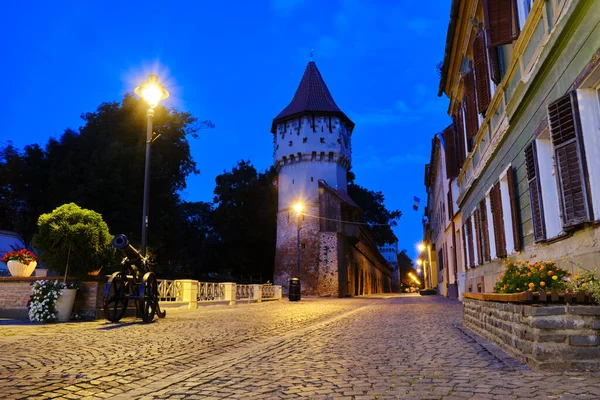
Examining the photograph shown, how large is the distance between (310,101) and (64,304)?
37.5 m

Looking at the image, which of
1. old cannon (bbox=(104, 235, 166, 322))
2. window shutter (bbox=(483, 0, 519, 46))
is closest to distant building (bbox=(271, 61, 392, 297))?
old cannon (bbox=(104, 235, 166, 322))

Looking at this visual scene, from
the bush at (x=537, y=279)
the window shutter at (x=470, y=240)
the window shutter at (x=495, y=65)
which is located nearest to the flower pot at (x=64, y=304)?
the bush at (x=537, y=279)

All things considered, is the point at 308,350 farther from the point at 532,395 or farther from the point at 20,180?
the point at 20,180

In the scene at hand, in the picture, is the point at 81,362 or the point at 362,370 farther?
the point at 81,362

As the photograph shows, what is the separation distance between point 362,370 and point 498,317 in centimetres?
221

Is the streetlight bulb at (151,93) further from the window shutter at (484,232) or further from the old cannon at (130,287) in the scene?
the window shutter at (484,232)

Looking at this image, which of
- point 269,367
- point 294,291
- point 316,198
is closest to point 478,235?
point 269,367

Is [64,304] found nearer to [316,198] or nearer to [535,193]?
[535,193]

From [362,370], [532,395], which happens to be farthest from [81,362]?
[532,395]

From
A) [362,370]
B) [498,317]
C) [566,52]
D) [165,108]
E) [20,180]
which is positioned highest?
[165,108]

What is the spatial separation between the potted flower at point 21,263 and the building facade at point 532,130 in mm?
11011

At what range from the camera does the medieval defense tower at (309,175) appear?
39906 mm

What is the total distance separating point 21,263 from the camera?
10734 millimetres

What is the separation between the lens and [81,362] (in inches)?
200
